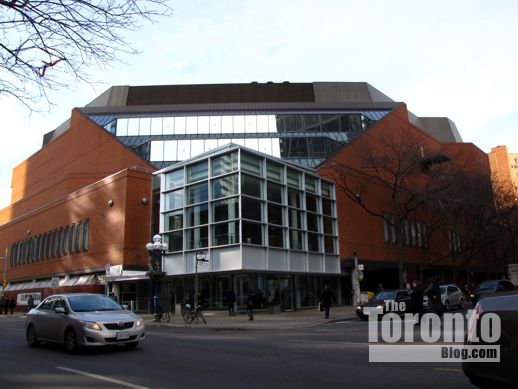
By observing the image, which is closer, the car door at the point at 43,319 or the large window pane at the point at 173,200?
the car door at the point at 43,319

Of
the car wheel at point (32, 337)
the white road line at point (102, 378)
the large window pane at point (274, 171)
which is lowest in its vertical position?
the white road line at point (102, 378)

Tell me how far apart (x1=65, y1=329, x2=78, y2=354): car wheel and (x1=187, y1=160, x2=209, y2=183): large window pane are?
21690 millimetres

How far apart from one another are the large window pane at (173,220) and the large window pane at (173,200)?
532mm

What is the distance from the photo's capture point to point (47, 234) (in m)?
48.6

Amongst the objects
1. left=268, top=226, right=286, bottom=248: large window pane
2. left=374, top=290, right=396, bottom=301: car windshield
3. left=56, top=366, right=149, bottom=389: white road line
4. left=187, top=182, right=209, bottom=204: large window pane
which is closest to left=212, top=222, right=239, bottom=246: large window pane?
left=187, top=182, right=209, bottom=204: large window pane

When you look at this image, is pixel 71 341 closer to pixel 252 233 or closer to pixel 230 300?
pixel 230 300

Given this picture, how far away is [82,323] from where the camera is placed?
10.9 metres

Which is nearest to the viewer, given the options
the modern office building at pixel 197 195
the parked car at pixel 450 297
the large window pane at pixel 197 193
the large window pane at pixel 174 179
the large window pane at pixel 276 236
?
the parked car at pixel 450 297

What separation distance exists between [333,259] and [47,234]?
3038 cm

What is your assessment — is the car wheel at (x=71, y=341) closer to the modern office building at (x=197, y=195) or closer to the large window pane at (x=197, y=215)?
the modern office building at (x=197, y=195)

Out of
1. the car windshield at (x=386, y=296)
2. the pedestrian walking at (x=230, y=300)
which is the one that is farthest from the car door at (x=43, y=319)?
the car windshield at (x=386, y=296)

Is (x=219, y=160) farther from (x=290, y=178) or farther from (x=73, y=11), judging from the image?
(x=73, y=11)

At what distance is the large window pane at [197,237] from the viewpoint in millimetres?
31408

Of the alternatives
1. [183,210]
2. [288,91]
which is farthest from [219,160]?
[288,91]
